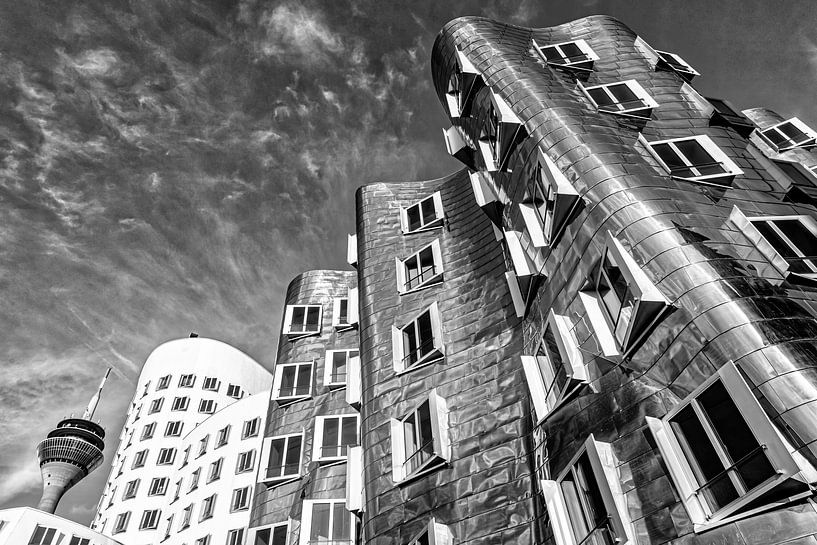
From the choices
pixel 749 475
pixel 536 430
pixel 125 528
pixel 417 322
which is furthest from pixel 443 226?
pixel 125 528

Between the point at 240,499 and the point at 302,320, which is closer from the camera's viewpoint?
the point at 302,320

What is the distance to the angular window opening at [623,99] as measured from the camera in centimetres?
1499

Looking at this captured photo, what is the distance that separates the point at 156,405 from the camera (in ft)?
213

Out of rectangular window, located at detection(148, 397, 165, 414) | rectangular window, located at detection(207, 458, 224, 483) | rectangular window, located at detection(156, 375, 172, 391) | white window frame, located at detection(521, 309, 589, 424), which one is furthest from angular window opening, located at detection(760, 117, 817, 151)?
rectangular window, located at detection(156, 375, 172, 391)

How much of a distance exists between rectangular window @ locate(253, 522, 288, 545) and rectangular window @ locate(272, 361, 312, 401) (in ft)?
19.3

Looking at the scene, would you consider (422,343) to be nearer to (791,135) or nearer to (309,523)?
(309,523)

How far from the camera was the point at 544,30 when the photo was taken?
21.6 metres

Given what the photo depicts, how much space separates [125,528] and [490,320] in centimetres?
5383

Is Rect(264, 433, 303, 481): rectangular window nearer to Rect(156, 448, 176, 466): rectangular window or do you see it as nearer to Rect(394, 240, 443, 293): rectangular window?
Rect(394, 240, 443, 293): rectangular window

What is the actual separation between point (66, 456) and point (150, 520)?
49.5 metres

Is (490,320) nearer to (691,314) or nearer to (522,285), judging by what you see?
(522,285)

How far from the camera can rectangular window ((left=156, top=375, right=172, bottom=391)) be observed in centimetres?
6706

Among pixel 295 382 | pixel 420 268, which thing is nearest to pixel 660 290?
pixel 420 268

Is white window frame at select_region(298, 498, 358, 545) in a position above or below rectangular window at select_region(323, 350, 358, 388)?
below
